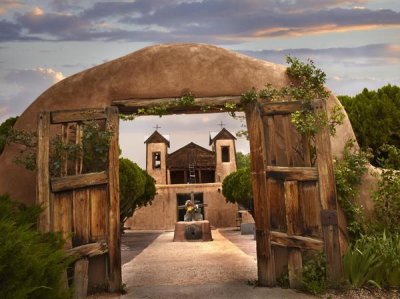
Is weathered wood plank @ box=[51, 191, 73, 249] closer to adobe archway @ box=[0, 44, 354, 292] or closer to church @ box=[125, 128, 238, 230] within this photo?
adobe archway @ box=[0, 44, 354, 292]

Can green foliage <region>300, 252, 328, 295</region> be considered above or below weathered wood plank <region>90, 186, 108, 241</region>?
below

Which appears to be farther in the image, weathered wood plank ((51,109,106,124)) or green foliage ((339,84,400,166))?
green foliage ((339,84,400,166))

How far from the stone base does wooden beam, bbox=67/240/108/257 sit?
39.3ft

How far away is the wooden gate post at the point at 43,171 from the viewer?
271 inches

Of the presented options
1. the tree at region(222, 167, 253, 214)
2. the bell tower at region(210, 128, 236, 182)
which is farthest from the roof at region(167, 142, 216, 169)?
the tree at region(222, 167, 253, 214)

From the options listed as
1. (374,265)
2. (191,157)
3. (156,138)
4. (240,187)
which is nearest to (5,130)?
(374,265)

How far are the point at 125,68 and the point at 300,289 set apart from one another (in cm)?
460

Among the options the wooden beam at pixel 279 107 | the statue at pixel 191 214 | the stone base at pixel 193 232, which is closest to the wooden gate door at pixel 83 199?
the wooden beam at pixel 279 107

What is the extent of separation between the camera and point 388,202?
303 inches

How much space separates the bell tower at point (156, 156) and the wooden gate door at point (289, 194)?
3404 cm

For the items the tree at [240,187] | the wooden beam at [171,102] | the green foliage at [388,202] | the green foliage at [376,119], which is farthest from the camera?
the tree at [240,187]

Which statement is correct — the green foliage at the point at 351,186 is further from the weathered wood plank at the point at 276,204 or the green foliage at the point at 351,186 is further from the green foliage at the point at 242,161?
the green foliage at the point at 242,161

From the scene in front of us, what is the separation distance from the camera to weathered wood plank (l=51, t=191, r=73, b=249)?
6.99 metres

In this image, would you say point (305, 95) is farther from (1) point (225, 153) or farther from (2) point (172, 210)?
(1) point (225, 153)
